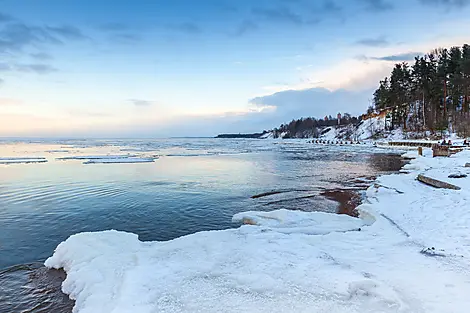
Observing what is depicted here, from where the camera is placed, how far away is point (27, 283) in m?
5.37

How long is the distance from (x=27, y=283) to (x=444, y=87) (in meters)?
59.3

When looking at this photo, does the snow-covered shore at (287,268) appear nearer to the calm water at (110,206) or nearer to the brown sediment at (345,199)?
the calm water at (110,206)

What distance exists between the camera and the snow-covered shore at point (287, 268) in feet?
13.0

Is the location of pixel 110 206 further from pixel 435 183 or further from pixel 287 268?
pixel 435 183

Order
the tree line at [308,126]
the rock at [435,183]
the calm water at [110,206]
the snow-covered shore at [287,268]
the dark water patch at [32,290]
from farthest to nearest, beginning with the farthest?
1. the tree line at [308,126]
2. the rock at [435,183]
3. the calm water at [110,206]
4. the dark water patch at [32,290]
5. the snow-covered shore at [287,268]

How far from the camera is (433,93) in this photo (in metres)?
52.9

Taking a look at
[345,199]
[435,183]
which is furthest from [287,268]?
[435,183]

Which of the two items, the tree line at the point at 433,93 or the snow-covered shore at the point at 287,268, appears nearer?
the snow-covered shore at the point at 287,268

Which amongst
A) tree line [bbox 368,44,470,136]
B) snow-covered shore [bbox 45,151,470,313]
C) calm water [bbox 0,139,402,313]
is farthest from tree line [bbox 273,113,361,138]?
snow-covered shore [bbox 45,151,470,313]

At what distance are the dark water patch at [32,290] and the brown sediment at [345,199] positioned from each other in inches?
305

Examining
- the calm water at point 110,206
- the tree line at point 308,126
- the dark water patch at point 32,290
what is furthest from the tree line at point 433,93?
the tree line at point 308,126

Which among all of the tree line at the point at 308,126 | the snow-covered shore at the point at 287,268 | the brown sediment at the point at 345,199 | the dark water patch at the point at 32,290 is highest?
the tree line at the point at 308,126

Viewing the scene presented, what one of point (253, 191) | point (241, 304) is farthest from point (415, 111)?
point (241, 304)

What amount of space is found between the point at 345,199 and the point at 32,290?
10.0m
